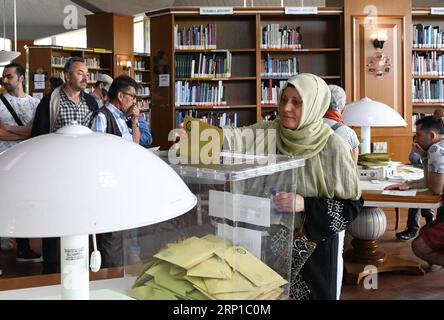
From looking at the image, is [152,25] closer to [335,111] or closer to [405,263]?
[335,111]

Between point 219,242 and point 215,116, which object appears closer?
point 219,242

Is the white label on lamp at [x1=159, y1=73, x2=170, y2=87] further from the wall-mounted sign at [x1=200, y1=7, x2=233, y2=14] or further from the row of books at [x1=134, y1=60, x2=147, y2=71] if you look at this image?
the row of books at [x1=134, y1=60, x2=147, y2=71]

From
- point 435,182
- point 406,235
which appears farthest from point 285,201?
point 406,235

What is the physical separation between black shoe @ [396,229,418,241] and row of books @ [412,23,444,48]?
11.4ft

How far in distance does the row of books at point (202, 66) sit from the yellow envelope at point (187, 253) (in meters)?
6.70

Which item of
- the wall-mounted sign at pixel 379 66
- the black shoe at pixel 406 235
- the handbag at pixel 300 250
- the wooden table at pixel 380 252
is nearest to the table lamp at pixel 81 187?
the handbag at pixel 300 250

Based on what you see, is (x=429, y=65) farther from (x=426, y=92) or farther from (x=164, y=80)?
(x=164, y=80)

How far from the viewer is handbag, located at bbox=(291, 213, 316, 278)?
6.01ft

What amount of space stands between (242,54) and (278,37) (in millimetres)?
551

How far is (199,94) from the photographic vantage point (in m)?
7.95

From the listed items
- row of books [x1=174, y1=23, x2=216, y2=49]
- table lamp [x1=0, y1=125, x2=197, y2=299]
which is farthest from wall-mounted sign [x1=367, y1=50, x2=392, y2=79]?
table lamp [x1=0, y1=125, x2=197, y2=299]

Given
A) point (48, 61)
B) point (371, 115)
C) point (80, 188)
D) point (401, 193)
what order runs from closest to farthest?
point (80, 188) < point (401, 193) < point (371, 115) < point (48, 61)

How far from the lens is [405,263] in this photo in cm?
466

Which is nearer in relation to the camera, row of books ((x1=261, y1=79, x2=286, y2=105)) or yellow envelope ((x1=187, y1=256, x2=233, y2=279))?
yellow envelope ((x1=187, y1=256, x2=233, y2=279))
